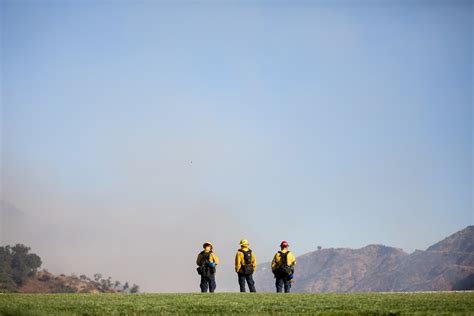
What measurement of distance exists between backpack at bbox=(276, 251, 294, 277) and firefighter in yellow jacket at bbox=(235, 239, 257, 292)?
107cm

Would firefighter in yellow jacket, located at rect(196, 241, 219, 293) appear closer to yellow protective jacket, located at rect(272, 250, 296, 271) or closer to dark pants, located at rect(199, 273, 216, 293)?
dark pants, located at rect(199, 273, 216, 293)

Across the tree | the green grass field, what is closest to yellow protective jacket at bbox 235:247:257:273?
the green grass field

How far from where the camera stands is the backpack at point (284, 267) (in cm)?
3178

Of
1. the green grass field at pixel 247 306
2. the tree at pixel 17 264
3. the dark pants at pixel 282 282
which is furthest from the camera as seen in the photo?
the tree at pixel 17 264

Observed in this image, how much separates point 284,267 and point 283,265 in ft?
0.31

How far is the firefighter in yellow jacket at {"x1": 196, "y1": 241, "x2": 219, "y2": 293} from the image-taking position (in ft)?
104

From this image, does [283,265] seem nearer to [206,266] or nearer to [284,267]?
[284,267]

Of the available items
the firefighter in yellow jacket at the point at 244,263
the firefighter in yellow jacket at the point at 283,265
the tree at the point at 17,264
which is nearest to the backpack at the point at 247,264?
the firefighter in yellow jacket at the point at 244,263

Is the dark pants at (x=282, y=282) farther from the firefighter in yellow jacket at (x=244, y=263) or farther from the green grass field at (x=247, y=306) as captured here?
the green grass field at (x=247, y=306)

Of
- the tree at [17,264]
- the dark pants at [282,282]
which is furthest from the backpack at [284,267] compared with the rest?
the tree at [17,264]

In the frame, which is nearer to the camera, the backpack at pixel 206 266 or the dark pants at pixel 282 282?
the backpack at pixel 206 266

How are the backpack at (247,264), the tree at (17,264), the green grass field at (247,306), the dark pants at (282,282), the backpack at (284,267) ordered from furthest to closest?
the tree at (17,264) → the dark pants at (282,282) → the backpack at (247,264) → the backpack at (284,267) → the green grass field at (247,306)

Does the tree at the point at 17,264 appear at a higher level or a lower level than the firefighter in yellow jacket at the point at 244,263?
higher

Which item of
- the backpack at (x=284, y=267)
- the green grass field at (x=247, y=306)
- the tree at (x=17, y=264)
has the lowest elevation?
the green grass field at (x=247, y=306)
